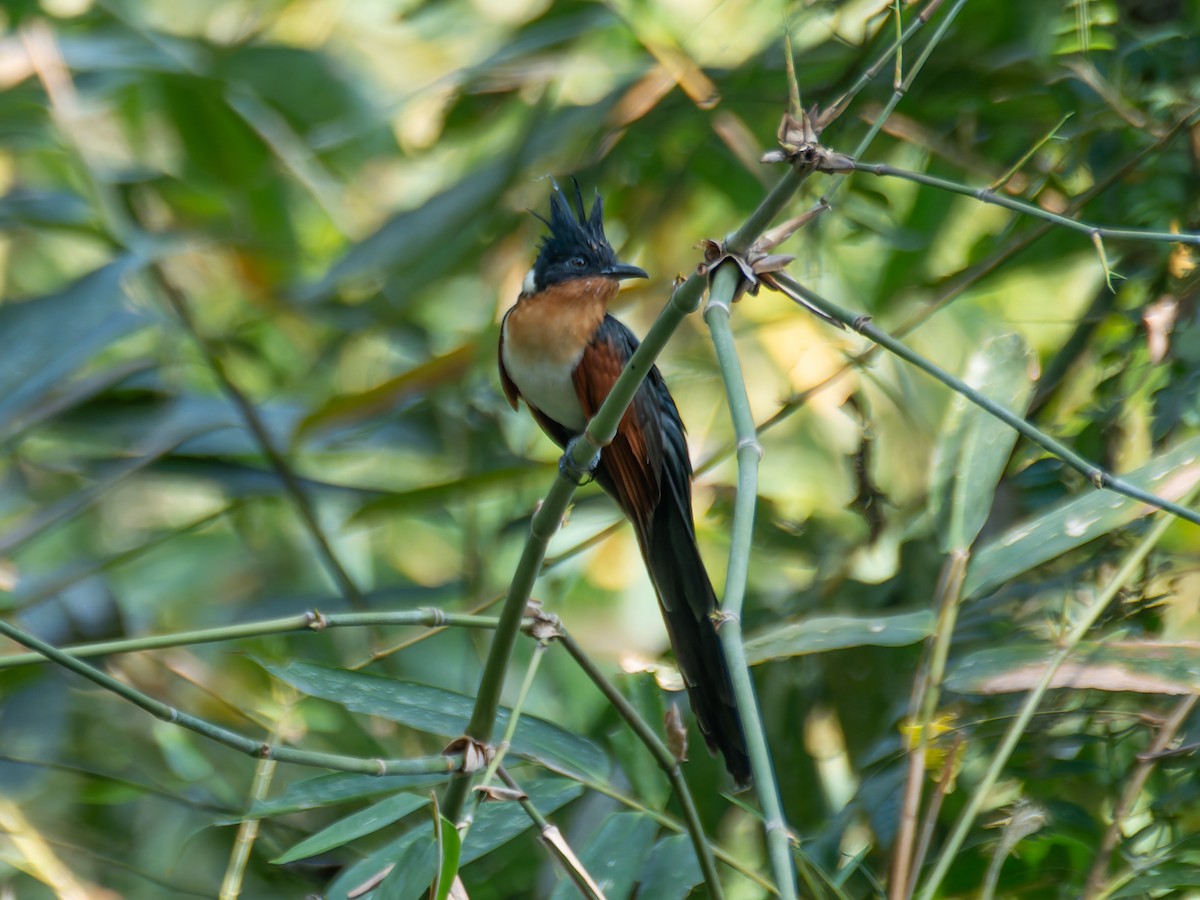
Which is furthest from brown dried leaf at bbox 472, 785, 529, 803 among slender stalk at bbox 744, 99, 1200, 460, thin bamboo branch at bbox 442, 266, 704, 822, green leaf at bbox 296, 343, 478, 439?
green leaf at bbox 296, 343, 478, 439

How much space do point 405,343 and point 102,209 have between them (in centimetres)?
95

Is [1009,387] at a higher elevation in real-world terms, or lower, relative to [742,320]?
lower

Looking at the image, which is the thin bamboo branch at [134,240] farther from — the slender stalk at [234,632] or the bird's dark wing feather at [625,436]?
the slender stalk at [234,632]

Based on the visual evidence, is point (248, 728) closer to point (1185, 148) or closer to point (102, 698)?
point (102, 698)

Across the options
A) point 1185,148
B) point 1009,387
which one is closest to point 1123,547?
point 1009,387

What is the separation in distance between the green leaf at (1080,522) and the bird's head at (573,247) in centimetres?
116

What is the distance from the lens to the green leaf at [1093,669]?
173 cm

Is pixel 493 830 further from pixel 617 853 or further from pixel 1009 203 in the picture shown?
pixel 1009 203

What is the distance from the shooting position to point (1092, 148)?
287cm

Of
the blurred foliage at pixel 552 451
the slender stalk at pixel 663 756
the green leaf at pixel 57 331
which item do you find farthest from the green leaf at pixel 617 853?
the green leaf at pixel 57 331

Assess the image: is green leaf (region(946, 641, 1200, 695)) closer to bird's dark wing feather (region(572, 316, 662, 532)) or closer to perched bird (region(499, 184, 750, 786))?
perched bird (region(499, 184, 750, 786))

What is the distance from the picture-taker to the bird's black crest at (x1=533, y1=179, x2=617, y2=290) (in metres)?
2.85

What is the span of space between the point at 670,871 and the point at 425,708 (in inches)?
16.0

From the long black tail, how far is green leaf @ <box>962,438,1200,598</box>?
1.69ft
